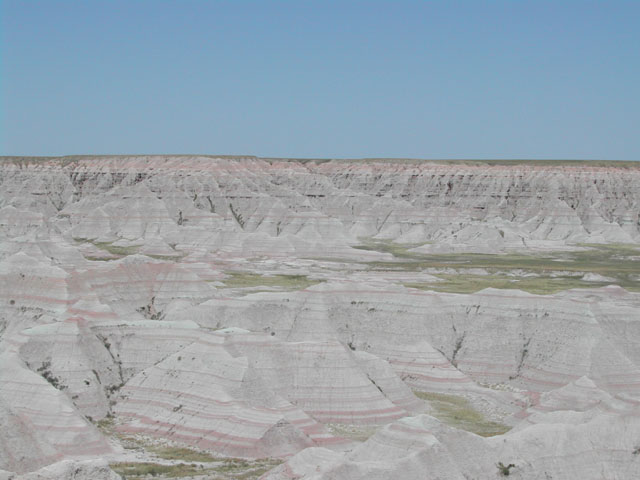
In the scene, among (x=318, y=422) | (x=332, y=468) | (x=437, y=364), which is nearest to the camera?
(x=332, y=468)

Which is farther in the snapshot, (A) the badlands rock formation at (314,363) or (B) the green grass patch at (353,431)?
(B) the green grass patch at (353,431)

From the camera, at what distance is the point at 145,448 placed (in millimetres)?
38719

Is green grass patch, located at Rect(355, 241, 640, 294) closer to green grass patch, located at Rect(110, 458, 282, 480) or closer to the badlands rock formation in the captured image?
the badlands rock formation

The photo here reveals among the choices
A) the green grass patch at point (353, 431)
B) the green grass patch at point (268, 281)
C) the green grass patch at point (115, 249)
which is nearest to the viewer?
the green grass patch at point (353, 431)

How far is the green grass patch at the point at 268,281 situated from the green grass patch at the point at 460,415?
93.7ft

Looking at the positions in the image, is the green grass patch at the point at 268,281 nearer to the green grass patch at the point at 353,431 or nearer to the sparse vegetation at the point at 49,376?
the sparse vegetation at the point at 49,376

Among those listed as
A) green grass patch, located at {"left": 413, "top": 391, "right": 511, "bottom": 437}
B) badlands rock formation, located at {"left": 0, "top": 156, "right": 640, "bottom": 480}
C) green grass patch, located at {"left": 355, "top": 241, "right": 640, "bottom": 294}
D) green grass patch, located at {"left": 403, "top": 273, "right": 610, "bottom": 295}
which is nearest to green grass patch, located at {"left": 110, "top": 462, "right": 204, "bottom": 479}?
badlands rock formation, located at {"left": 0, "top": 156, "right": 640, "bottom": 480}

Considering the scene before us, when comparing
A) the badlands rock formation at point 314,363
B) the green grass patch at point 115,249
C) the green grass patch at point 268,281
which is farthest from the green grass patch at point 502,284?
the green grass patch at point 115,249

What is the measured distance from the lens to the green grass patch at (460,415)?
42812 millimetres

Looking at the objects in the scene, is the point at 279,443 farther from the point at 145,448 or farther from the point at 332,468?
the point at 332,468

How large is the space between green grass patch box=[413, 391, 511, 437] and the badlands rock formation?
23 cm

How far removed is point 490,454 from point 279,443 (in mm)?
9945

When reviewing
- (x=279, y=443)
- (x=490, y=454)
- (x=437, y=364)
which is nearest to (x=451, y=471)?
(x=490, y=454)

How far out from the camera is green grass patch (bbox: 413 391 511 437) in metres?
42.8
